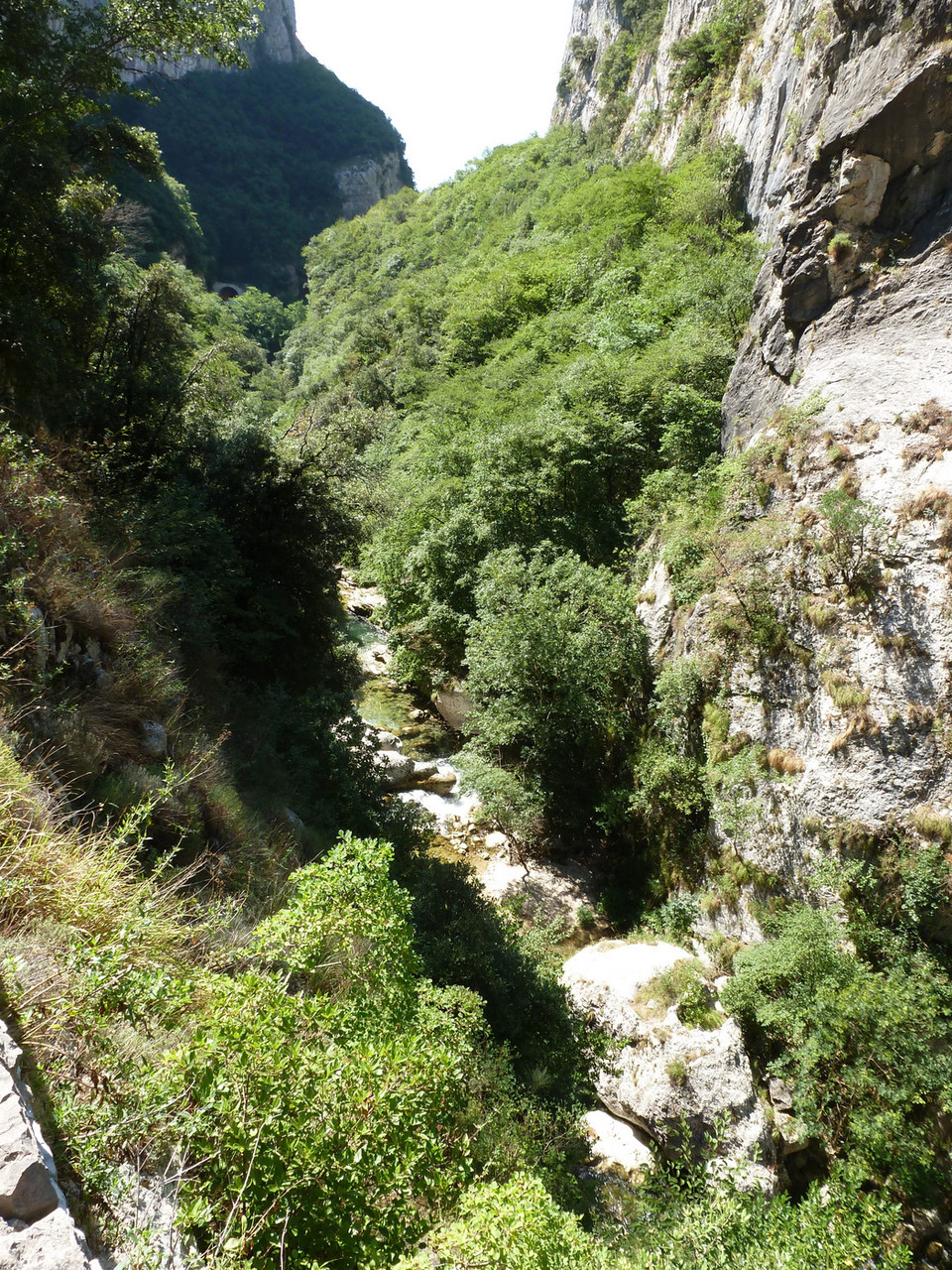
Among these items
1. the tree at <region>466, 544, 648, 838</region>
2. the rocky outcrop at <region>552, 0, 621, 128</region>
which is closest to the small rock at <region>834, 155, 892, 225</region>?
the tree at <region>466, 544, 648, 838</region>

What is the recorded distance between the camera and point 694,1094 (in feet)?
22.6

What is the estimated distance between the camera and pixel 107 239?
10.3 meters

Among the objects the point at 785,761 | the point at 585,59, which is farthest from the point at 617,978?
the point at 585,59

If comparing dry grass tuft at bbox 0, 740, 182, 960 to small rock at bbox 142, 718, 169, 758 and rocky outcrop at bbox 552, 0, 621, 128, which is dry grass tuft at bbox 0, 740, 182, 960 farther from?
rocky outcrop at bbox 552, 0, 621, 128

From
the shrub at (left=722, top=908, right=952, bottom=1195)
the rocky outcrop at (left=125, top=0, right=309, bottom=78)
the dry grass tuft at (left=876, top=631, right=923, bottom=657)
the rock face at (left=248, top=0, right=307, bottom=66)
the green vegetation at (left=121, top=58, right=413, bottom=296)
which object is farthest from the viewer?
the rock face at (left=248, top=0, right=307, bottom=66)

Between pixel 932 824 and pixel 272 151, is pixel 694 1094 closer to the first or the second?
pixel 932 824

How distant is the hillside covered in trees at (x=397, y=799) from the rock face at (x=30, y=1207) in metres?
0.06

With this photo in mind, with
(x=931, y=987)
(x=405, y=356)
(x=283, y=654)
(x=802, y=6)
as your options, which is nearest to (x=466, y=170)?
(x=405, y=356)

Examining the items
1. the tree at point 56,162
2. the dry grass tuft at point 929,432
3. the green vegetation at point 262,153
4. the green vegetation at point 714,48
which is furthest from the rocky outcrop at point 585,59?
the green vegetation at point 262,153

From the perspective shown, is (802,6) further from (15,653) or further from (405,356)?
(15,653)

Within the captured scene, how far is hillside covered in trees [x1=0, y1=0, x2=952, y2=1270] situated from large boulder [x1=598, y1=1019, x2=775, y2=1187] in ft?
0.47

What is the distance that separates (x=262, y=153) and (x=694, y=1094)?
87.8m

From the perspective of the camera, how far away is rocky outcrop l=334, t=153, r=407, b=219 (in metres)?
71.8

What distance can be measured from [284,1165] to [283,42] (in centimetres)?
11161
